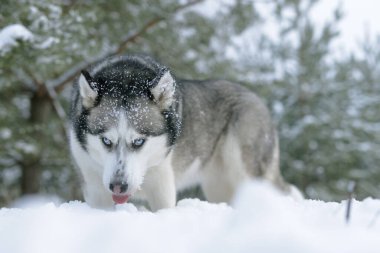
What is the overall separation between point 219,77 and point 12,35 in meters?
5.62

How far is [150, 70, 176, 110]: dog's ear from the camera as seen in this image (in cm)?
437

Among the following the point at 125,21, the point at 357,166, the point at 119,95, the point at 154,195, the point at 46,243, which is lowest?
the point at 357,166

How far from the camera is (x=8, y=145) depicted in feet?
33.8

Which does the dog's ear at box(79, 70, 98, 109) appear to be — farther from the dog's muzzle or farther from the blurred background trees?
the blurred background trees

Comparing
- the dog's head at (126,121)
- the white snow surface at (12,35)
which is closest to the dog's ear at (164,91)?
the dog's head at (126,121)

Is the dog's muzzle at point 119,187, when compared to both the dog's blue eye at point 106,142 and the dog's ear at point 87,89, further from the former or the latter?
the dog's ear at point 87,89

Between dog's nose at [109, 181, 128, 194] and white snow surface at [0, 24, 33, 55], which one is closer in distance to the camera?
dog's nose at [109, 181, 128, 194]

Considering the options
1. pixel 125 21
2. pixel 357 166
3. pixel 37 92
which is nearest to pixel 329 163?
pixel 357 166

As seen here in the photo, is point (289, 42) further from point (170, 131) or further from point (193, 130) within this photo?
point (170, 131)

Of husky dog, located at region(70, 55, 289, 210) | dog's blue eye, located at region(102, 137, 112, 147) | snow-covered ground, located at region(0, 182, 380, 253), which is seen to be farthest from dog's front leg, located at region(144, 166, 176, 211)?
snow-covered ground, located at region(0, 182, 380, 253)

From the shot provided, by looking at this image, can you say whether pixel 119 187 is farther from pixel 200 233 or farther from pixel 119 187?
pixel 200 233

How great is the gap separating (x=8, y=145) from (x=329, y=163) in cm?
871

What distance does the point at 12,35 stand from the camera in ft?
21.3

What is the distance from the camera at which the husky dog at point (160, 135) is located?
4.08 m
